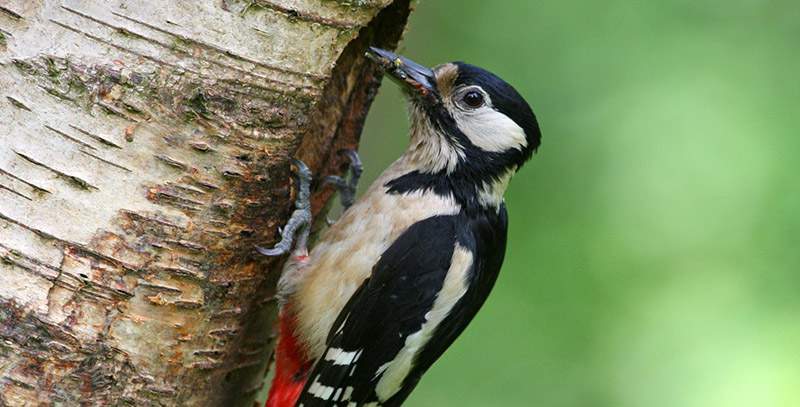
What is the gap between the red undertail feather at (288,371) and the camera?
2926mm

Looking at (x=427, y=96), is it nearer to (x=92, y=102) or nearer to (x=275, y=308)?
(x=275, y=308)

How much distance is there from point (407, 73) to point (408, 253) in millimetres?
571

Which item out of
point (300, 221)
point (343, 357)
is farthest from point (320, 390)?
point (300, 221)

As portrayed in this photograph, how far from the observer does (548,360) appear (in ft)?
13.2

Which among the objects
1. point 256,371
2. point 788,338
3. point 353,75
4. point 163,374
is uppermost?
Result: point 353,75

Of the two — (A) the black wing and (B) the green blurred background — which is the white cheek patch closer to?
(A) the black wing

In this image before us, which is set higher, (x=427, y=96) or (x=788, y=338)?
(x=427, y=96)

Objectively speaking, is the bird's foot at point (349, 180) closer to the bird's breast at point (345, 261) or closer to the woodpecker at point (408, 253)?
the woodpecker at point (408, 253)

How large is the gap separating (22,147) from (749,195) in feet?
7.92

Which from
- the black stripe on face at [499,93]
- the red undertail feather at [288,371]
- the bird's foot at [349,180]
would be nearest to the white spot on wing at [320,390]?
the red undertail feather at [288,371]

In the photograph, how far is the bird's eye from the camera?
303 centimetres

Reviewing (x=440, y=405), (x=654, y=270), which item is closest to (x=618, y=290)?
(x=654, y=270)

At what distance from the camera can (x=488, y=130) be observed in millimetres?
3055

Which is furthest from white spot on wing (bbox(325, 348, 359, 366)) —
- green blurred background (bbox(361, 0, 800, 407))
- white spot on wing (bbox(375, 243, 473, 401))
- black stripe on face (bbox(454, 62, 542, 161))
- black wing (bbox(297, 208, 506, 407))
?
green blurred background (bbox(361, 0, 800, 407))
